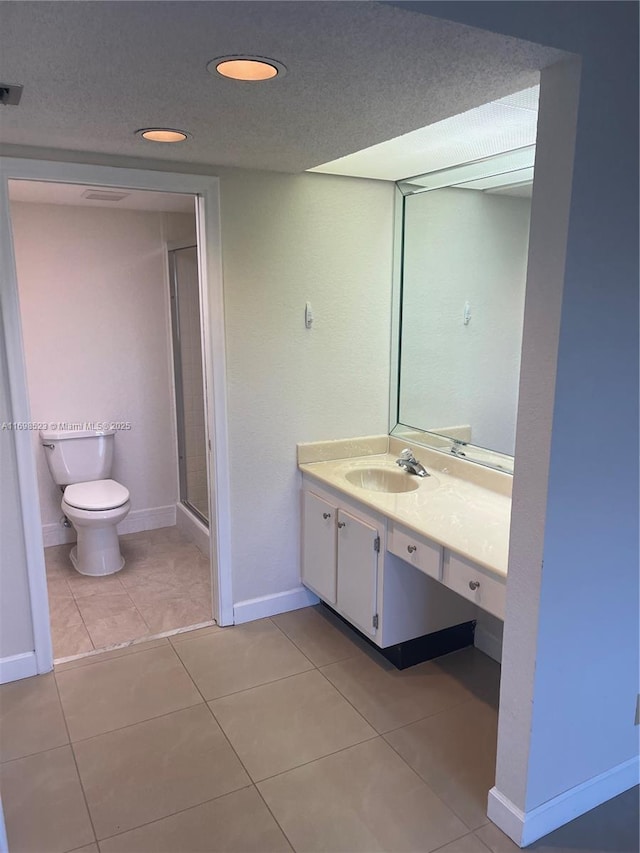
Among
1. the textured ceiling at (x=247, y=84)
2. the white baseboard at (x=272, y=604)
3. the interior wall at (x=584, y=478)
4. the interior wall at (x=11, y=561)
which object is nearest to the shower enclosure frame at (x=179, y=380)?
the white baseboard at (x=272, y=604)

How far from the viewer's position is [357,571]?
2789 millimetres

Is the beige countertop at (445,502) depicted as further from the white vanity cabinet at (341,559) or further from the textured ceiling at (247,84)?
the textured ceiling at (247,84)

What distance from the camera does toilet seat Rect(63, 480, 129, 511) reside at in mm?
3600

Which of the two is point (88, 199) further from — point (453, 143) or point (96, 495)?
point (453, 143)

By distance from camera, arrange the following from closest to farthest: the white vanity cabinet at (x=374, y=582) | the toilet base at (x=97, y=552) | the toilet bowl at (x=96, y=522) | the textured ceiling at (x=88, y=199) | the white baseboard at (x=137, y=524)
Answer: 1. the white vanity cabinet at (x=374, y=582)
2. the textured ceiling at (x=88, y=199)
3. the toilet bowl at (x=96, y=522)
4. the toilet base at (x=97, y=552)
5. the white baseboard at (x=137, y=524)

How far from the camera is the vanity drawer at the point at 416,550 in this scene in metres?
2.29

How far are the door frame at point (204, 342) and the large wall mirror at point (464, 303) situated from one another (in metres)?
0.96

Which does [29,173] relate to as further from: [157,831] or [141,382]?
[157,831]

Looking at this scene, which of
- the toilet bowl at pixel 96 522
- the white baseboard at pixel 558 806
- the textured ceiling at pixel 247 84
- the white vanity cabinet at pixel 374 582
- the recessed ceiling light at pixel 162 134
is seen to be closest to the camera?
the textured ceiling at pixel 247 84

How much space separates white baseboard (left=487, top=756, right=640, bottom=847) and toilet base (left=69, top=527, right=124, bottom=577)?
2496mm

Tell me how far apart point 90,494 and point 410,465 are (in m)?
1.92

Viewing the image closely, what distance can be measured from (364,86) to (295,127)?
1.49ft

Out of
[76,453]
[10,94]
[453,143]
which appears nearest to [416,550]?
[453,143]

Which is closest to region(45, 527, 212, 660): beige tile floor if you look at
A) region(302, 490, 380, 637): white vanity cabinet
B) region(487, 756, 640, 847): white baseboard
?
region(302, 490, 380, 637): white vanity cabinet
